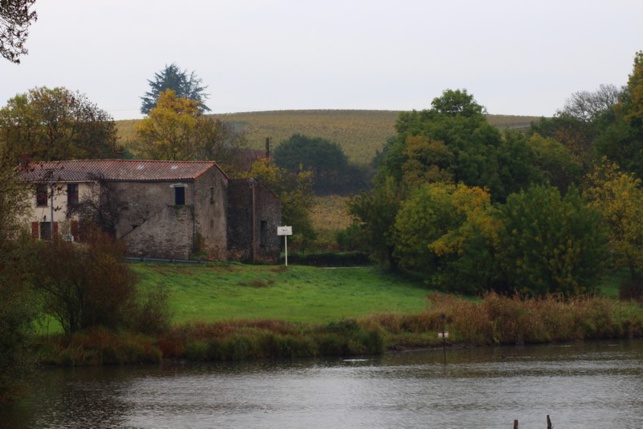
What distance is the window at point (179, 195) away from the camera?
261 feet

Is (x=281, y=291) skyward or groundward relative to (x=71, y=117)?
groundward

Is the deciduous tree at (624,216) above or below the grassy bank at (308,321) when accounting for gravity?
above

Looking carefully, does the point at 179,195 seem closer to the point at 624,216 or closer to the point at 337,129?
the point at 624,216

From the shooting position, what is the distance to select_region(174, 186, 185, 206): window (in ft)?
261

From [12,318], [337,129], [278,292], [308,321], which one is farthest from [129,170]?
[337,129]

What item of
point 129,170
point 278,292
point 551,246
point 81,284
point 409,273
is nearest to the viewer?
point 81,284

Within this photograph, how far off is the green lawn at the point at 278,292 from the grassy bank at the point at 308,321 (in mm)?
79

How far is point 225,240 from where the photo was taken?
84.4 m

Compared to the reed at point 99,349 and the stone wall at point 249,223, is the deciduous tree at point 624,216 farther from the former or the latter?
the reed at point 99,349

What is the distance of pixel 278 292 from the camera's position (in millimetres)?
A: 68375

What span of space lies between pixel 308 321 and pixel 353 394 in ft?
51.4

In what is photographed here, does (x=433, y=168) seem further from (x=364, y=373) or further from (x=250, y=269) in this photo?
(x=364, y=373)

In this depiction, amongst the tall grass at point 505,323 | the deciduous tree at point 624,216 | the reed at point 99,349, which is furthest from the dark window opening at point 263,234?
the reed at point 99,349

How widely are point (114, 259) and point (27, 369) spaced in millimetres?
12440
